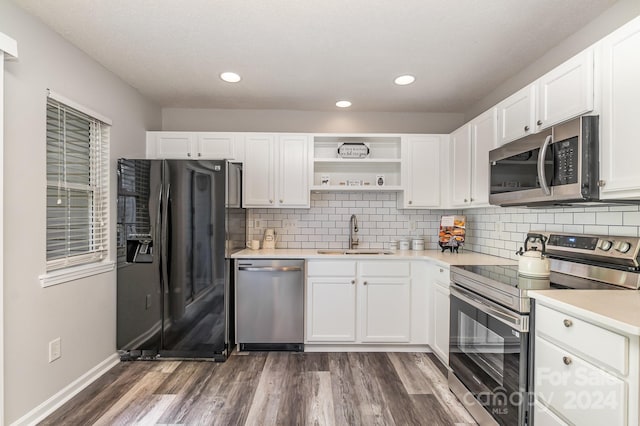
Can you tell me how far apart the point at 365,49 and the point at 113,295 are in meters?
2.82

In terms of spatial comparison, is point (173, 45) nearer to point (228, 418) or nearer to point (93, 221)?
Result: point (93, 221)

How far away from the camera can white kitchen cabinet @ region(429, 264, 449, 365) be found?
2.80 metres

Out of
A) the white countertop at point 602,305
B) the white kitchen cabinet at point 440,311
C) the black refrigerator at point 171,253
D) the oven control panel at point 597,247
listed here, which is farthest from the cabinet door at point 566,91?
the black refrigerator at point 171,253

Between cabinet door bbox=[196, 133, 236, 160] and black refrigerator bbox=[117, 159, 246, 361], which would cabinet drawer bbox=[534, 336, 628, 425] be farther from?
cabinet door bbox=[196, 133, 236, 160]

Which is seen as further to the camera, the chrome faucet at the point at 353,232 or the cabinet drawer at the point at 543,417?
the chrome faucet at the point at 353,232

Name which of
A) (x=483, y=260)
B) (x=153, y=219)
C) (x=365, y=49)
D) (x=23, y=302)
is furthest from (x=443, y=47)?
(x=23, y=302)

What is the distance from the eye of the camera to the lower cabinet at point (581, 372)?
3.86 feet

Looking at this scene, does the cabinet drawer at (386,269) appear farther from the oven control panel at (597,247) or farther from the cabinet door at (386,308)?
the oven control panel at (597,247)

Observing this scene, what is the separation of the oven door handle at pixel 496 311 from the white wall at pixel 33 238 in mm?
2695

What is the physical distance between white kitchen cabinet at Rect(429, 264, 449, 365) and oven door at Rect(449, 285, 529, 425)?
0.86ft

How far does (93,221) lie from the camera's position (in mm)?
2758

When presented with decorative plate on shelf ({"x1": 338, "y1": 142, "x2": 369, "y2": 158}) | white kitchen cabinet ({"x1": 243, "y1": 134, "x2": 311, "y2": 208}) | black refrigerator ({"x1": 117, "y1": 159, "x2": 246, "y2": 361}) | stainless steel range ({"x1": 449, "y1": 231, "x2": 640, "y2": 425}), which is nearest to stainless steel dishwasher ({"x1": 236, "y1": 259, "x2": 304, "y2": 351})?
black refrigerator ({"x1": 117, "y1": 159, "x2": 246, "y2": 361})

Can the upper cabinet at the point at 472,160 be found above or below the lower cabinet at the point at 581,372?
above

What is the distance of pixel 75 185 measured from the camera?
8.32 ft
